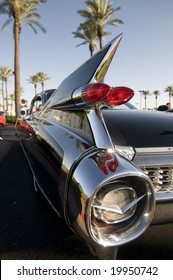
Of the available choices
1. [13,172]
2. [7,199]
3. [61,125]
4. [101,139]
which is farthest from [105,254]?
[13,172]

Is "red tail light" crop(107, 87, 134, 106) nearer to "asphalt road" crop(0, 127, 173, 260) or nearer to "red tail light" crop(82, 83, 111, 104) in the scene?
"red tail light" crop(82, 83, 111, 104)

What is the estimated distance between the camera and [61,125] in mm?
1979

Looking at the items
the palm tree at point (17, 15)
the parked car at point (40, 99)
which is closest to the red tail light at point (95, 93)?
the parked car at point (40, 99)

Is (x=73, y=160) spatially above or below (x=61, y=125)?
below

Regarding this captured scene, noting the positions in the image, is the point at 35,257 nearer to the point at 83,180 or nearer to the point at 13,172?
the point at 83,180

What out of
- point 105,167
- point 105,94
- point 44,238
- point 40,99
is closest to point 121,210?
point 105,167

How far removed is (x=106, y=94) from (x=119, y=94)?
8cm

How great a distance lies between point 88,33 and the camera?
27.0 metres

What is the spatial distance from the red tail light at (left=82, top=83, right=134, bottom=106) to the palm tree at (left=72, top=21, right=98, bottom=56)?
1046 inches

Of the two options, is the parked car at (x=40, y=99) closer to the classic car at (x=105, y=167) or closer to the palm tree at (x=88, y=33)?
the classic car at (x=105, y=167)

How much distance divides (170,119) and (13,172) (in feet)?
11.1

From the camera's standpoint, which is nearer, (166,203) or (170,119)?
(166,203)

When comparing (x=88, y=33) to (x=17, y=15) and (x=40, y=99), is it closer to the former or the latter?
(x=17, y=15)
